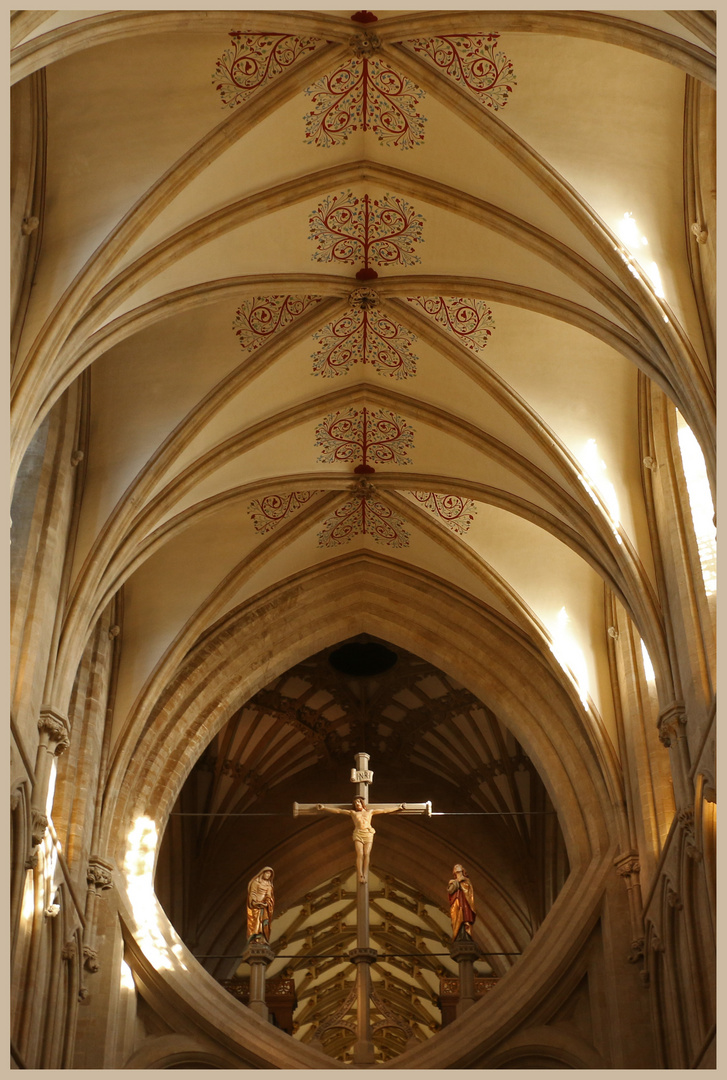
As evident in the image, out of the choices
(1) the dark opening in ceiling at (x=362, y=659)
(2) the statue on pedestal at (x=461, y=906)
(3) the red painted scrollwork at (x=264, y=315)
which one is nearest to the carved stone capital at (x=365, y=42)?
(3) the red painted scrollwork at (x=264, y=315)

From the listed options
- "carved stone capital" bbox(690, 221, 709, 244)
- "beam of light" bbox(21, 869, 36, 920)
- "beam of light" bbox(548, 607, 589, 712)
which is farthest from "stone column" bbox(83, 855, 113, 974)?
"carved stone capital" bbox(690, 221, 709, 244)

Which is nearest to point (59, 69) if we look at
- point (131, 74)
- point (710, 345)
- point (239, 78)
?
point (131, 74)

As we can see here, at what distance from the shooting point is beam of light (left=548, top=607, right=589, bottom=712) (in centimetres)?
1833

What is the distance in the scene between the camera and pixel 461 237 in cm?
1484

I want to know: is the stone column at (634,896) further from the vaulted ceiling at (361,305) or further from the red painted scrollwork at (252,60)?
the red painted scrollwork at (252,60)

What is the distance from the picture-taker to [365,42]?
13.0m

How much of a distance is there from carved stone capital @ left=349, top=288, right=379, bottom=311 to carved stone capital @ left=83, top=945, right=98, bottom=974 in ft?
24.9

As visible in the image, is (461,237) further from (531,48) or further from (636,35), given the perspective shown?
(636,35)

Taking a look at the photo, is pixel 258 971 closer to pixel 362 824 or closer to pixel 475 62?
pixel 362 824

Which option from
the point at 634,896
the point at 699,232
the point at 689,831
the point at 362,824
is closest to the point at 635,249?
the point at 699,232

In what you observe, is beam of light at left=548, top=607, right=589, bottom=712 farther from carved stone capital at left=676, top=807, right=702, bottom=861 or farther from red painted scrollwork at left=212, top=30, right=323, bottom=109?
red painted scrollwork at left=212, top=30, right=323, bottom=109

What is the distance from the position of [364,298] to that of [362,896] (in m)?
6.65

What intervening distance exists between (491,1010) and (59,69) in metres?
11.0

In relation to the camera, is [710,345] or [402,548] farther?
[402,548]
